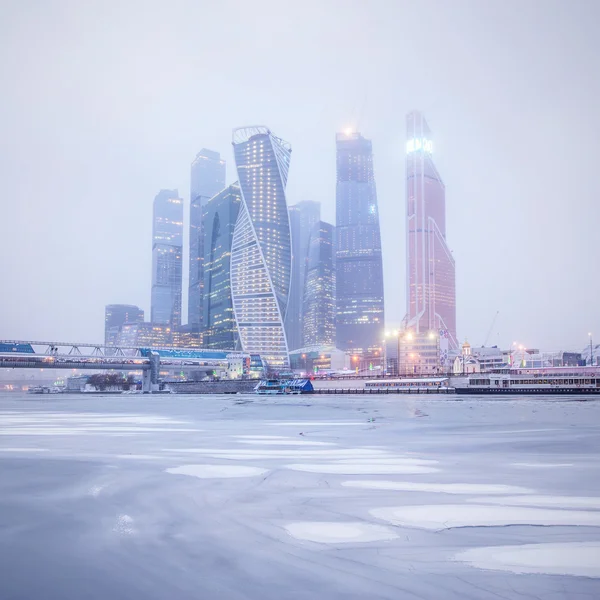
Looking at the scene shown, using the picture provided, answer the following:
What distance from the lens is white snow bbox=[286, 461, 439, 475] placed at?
60.1 feet

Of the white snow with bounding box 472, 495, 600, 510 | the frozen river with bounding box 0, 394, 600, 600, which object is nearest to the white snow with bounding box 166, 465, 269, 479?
the frozen river with bounding box 0, 394, 600, 600

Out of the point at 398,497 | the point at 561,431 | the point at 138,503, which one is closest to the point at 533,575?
the point at 398,497

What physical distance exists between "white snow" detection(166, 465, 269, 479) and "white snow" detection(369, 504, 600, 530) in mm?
6594

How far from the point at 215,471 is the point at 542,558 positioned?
12023 millimetres

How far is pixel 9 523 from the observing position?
1219 centimetres

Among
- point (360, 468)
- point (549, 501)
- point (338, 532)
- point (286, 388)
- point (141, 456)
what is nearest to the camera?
point (338, 532)

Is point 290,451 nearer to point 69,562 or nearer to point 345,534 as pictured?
point 345,534

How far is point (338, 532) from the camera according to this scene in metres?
11.1

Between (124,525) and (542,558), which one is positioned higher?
(542,558)

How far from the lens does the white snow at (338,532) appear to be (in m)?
10.6

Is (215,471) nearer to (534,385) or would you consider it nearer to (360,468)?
(360,468)

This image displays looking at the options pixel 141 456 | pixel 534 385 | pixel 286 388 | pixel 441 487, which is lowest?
pixel 286 388

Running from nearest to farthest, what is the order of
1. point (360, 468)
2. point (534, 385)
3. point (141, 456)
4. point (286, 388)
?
1. point (360, 468)
2. point (141, 456)
3. point (534, 385)
4. point (286, 388)

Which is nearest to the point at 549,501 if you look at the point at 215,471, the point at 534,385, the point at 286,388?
the point at 215,471
